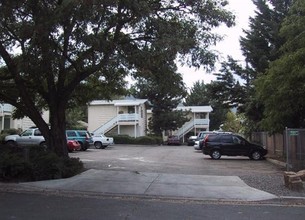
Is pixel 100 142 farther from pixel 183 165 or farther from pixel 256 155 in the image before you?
pixel 183 165

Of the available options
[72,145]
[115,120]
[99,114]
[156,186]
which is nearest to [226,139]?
[72,145]

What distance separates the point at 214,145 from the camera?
29.0 meters

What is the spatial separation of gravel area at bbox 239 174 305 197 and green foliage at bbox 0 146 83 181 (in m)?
6.48

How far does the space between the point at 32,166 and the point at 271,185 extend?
791 centimetres

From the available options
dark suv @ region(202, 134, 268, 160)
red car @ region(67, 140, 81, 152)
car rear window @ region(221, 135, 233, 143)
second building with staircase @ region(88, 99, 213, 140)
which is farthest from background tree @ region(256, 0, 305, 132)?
second building with staircase @ region(88, 99, 213, 140)

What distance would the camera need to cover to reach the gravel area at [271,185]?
13.2m

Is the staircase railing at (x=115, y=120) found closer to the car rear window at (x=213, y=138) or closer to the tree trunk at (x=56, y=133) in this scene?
the car rear window at (x=213, y=138)

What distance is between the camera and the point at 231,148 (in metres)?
29.1

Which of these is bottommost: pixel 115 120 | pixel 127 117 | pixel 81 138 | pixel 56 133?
pixel 81 138

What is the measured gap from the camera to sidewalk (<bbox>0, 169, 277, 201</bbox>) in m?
13.0

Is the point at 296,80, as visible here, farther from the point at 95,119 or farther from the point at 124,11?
the point at 95,119

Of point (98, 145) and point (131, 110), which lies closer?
point (98, 145)

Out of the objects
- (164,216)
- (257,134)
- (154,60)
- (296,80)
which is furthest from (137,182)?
(257,134)

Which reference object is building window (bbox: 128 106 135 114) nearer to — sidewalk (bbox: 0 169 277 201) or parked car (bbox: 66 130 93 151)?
parked car (bbox: 66 130 93 151)
